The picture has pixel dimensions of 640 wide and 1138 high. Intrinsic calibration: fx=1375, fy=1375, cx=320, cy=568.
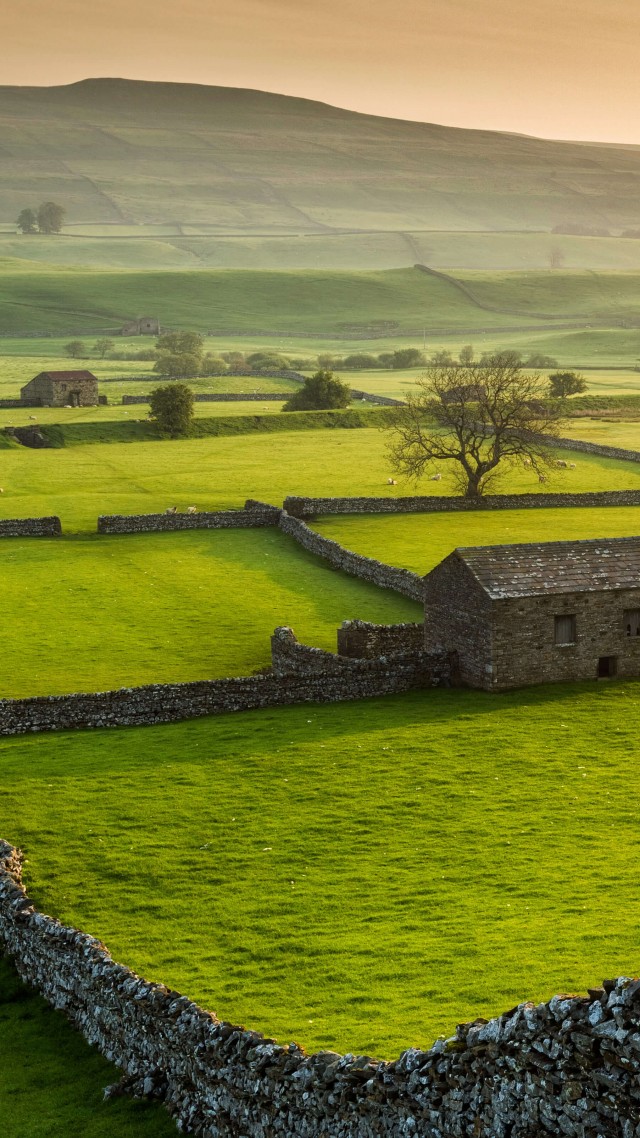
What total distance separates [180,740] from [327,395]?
90.1 metres

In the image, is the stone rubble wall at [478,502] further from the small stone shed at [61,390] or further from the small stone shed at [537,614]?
the small stone shed at [61,390]

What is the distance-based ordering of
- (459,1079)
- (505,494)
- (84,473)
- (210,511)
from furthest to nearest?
A: (84,473) → (505,494) → (210,511) → (459,1079)

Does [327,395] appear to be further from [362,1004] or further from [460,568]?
[362,1004]

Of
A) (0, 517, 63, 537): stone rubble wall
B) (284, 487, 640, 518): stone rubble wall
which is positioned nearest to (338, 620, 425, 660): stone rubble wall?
(0, 517, 63, 537): stone rubble wall

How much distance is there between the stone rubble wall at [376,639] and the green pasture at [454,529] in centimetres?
1378

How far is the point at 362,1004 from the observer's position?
1839 cm

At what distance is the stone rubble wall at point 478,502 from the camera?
72.1 metres

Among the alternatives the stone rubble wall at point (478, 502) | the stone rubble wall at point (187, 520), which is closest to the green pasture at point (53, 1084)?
the stone rubble wall at point (187, 520)

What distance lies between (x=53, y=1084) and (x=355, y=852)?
7985 mm

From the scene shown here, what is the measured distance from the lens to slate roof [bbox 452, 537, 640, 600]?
121 ft

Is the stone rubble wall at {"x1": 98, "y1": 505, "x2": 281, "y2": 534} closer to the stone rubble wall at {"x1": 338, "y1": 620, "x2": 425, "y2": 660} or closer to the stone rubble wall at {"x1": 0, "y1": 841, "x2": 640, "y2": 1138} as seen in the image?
the stone rubble wall at {"x1": 338, "y1": 620, "x2": 425, "y2": 660}

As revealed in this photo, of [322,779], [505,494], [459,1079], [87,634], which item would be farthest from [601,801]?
[505,494]

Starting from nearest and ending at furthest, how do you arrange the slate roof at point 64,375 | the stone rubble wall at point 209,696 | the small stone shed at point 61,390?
the stone rubble wall at point 209,696
the slate roof at point 64,375
the small stone shed at point 61,390

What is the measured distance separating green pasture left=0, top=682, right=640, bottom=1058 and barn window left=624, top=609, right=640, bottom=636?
2078 millimetres
